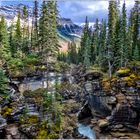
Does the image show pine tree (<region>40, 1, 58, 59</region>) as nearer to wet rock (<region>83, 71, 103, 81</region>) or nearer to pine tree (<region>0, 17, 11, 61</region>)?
pine tree (<region>0, 17, 11, 61</region>)

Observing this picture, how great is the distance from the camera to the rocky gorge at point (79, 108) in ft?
149

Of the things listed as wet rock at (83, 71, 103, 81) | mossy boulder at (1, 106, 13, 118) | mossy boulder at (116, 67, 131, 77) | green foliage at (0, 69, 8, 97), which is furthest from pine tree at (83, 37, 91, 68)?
mossy boulder at (1, 106, 13, 118)

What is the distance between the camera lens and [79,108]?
2613 inches

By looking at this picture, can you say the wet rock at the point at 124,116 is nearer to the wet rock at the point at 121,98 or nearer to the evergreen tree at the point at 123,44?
the wet rock at the point at 121,98

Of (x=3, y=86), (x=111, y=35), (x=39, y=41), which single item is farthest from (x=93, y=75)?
(x=3, y=86)

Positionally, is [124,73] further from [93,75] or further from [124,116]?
[93,75]

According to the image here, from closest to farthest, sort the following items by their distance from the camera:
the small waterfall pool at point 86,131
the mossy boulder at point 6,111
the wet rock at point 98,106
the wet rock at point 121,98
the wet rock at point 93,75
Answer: the mossy boulder at point 6,111 < the small waterfall pool at point 86,131 < the wet rock at point 121,98 < the wet rock at point 98,106 < the wet rock at point 93,75

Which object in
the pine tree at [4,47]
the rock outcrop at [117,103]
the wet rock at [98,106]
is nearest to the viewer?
the rock outcrop at [117,103]

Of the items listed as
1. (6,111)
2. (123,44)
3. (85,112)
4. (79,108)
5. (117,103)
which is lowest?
(85,112)

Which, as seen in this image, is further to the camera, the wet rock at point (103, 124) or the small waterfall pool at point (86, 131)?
the wet rock at point (103, 124)

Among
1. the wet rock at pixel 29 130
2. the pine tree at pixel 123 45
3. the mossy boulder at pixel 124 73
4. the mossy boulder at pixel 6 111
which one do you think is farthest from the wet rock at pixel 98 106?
the wet rock at pixel 29 130

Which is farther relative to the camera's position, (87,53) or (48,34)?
(87,53)

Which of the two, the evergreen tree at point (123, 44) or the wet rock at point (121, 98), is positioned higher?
the evergreen tree at point (123, 44)

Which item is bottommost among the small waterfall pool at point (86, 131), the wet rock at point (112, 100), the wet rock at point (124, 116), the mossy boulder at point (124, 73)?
the small waterfall pool at point (86, 131)
